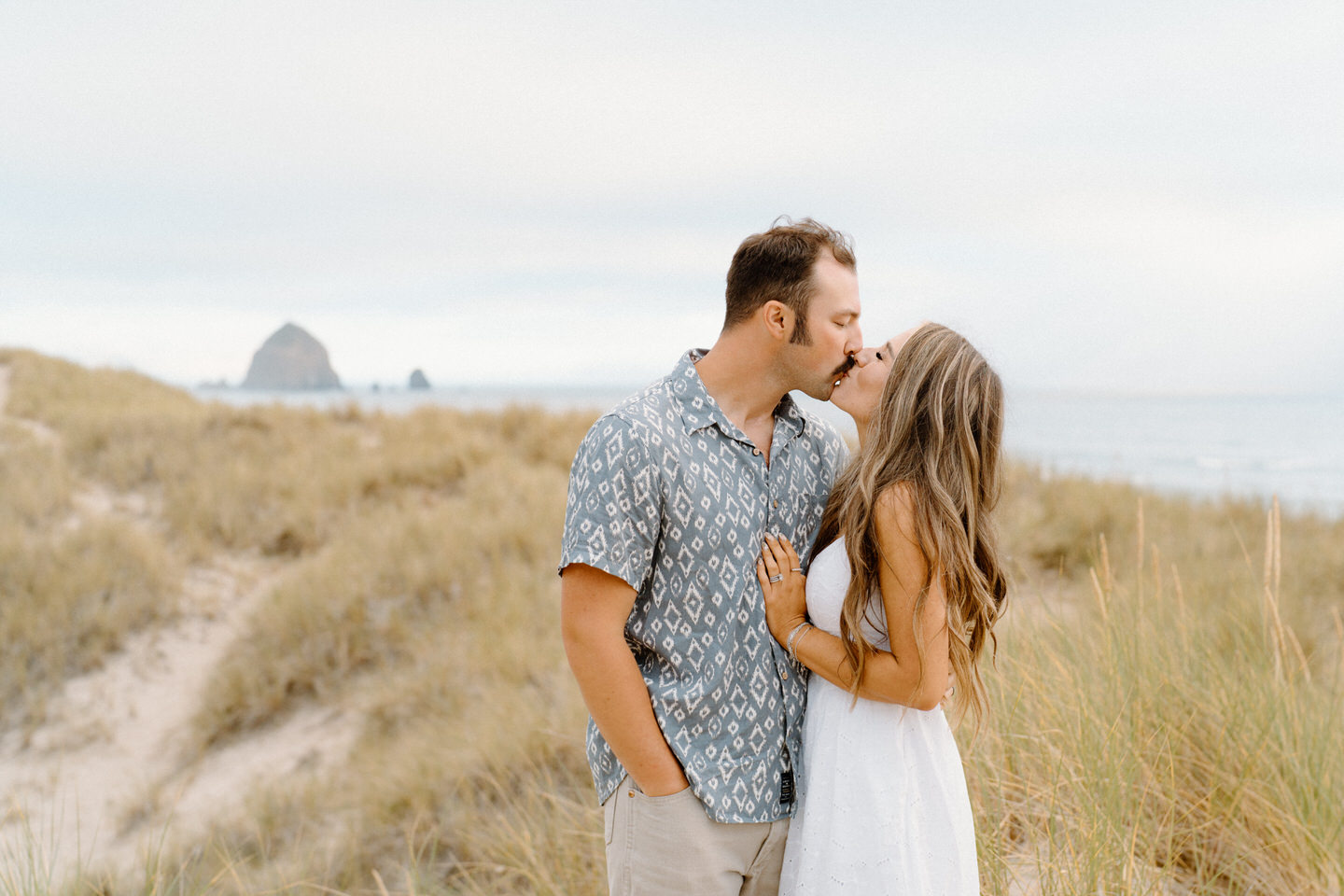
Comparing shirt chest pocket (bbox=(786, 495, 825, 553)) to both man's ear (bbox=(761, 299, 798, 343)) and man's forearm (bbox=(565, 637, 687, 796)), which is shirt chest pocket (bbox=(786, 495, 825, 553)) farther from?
man's forearm (bbox=(565, 637, 687, 796))

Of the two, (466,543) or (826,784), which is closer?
(826,784)

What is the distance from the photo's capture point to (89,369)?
24.5 meters

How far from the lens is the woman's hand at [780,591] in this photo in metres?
2.46

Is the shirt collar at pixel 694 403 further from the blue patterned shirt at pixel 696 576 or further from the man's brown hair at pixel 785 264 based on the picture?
the man's brown hair at pixel 785 264

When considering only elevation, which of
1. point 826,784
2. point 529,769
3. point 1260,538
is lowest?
point 529,769

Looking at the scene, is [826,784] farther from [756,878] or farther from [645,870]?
Result: [645,870]

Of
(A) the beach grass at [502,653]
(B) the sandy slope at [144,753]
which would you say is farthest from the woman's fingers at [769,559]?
(B) the sandy slope at [144,753]

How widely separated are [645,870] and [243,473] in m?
10.9

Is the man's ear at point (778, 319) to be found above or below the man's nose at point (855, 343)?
above

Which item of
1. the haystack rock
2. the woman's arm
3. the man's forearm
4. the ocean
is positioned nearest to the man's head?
the woman's arm

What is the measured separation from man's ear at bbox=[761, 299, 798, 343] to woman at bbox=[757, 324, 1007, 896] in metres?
0.32

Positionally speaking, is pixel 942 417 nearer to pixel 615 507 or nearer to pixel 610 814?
pixel 615 507

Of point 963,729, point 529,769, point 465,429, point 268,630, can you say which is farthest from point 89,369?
point 963,729

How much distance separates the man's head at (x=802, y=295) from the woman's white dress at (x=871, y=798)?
55 cm
